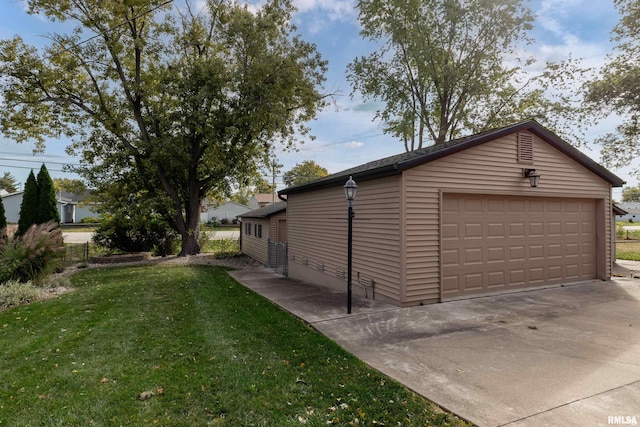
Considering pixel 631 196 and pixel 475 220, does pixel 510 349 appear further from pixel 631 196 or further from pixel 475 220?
pixel 631 196

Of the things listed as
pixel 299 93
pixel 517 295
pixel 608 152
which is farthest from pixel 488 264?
pixel 608 152

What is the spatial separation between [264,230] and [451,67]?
42.5 ft

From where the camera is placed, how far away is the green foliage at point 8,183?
204 feet

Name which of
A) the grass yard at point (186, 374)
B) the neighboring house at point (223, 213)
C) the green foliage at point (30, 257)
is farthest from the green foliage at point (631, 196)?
the green foliage at point (30, 257)

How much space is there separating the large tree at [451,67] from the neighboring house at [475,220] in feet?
36.7

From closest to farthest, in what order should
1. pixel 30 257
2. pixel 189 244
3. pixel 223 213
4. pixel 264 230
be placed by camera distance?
pixel 30 257
pixel 264 230
pixel 189 244
pixel 223 213

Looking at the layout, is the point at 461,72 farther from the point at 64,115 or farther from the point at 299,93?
the point at 64,115

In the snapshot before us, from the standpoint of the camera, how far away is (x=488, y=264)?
703 cm

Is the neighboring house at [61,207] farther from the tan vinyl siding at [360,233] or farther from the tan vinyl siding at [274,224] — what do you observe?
the tan vinyl siding at [360,233]

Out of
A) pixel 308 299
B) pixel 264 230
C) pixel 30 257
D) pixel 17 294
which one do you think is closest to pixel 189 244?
pixel 264 230

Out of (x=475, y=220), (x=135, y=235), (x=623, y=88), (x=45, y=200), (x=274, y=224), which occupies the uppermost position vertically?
(x=623, y=88)

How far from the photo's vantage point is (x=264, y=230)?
1484 cm

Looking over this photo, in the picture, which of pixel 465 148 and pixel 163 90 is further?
pixel 163 90

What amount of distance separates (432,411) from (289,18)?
17.2 m
